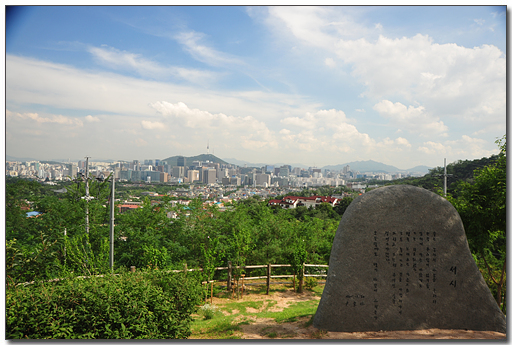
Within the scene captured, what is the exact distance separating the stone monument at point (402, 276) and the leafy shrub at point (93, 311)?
1894mm

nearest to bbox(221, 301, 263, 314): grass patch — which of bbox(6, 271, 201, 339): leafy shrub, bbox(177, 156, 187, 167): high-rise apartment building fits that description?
bbox(6, 271, 201, 339): leafy shrub

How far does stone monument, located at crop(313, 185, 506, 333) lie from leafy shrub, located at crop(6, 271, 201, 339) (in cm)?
189

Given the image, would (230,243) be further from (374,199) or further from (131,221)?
(374,199)

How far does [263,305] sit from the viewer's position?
5.31m

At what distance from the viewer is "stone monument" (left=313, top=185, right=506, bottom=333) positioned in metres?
3.49

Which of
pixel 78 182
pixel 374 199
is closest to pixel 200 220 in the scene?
pixel 78 182

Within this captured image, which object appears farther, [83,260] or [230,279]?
[230,279]

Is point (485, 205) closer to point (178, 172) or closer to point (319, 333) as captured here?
point (319, 333)

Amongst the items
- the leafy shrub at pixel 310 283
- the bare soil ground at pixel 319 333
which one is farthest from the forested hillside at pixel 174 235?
the bare soil ground at pixel 319 333

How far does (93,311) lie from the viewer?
9.37 feet

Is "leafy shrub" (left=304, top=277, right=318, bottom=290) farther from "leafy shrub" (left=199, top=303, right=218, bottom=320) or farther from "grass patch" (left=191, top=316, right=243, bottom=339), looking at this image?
"grass patch" (left=191, top=316, right=243, bottom=339)

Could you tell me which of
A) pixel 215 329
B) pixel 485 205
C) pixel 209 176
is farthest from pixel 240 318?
pixel 209 176

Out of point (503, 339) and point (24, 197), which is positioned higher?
point (24, 197)

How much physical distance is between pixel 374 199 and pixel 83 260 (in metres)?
4.57
